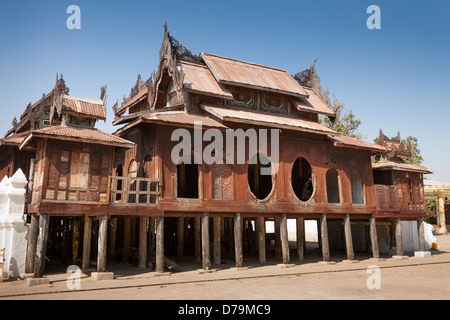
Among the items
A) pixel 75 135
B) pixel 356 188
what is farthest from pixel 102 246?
pixel 356 188

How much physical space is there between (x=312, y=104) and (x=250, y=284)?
1174cm

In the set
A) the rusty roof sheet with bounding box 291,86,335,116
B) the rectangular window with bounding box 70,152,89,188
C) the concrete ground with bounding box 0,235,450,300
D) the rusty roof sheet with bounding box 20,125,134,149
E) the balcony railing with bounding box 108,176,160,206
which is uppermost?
the rusty roof sheet with bounding box 291,86,335,116

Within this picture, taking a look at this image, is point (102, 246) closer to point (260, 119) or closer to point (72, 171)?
point (72, 171)

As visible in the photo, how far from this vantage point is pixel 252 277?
1399 cm

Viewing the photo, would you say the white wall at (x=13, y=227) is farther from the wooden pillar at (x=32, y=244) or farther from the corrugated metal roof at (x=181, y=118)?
the corrugated metal roof at (x=181, y=118)

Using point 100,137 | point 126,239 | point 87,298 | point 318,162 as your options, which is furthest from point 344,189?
point 87,298

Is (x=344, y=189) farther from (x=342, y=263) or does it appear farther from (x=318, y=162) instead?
(x=342, y=263)

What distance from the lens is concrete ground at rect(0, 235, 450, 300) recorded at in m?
10.3

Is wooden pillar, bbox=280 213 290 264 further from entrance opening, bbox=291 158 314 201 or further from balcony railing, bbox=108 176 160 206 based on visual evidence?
entrance opening, bbox=291 158 314 201

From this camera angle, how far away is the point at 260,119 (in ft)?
Result: 55.7

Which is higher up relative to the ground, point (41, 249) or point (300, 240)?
point (41, 249)

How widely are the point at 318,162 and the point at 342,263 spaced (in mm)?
5128

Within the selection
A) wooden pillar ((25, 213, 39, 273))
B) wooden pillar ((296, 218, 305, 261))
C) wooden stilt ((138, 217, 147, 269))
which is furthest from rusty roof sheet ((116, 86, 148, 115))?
wooden pillar ((296, 218, 305, 261))

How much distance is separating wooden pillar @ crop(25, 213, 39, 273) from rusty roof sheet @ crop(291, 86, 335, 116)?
517 inches
